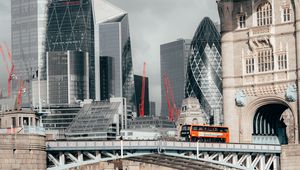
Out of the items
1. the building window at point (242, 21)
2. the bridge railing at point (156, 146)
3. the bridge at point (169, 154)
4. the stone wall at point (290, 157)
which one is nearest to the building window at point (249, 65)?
the building window at point (242, 21)

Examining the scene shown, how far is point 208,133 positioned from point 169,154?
36529mm

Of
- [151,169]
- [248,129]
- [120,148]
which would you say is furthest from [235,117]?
[120,148]

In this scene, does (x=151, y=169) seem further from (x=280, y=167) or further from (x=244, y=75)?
(x=244, y=75)

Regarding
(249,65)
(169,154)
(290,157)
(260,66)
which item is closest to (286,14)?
(260,66)

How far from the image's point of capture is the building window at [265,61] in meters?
152

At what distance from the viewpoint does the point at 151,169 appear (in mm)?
117125

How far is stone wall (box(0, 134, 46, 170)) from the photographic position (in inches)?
3546

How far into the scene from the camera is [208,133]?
15088 cm

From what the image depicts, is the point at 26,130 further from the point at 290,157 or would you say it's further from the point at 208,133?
the point at 208,133

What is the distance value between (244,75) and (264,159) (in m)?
23.9

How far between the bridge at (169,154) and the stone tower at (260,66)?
16.3 metres

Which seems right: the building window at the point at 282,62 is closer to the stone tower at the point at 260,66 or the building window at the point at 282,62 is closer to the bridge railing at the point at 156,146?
the stone tower at the point at 260,66

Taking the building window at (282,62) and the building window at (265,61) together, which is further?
the building window at (265,61)

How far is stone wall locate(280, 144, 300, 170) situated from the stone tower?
914 cm
